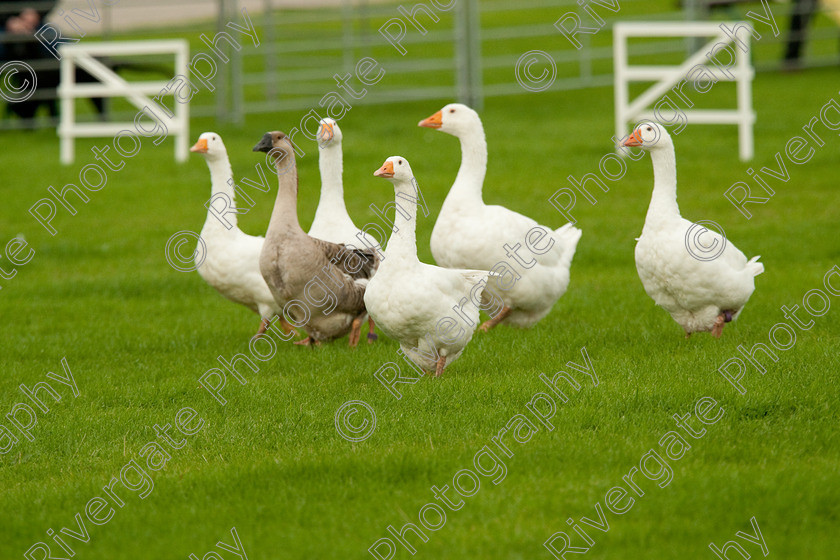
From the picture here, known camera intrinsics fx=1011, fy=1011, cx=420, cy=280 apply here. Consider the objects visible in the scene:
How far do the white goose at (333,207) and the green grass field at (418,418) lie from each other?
0.78 metres

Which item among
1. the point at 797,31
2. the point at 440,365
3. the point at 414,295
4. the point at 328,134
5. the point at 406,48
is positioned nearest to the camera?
the point at 414,295

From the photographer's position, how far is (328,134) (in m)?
7.08

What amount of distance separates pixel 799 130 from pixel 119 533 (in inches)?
492

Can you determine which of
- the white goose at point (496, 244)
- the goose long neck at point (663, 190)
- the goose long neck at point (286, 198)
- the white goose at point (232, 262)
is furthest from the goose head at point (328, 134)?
the goose long neck at point (663, 190)

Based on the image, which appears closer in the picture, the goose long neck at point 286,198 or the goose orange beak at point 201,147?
the goose long neck at point 286,198

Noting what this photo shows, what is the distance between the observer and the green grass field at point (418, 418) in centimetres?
411

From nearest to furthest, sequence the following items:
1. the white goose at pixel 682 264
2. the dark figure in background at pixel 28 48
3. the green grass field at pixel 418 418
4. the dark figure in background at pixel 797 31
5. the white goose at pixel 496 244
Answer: the green grass field at pixel 418 418, the white goose at pixel 682 264, the white goose at pixel 496 244, the dark figure in background at pixel 28 48, the dark figure in background at pixel 797 31

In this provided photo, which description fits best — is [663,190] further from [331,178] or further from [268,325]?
[268,325]

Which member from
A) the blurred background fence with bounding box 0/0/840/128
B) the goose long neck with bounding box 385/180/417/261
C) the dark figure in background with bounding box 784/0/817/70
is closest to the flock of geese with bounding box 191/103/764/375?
the goose long neck with bounding box 385/180/417/261

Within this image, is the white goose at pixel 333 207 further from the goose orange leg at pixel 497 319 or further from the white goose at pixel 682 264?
the white goose at pixel 682 264

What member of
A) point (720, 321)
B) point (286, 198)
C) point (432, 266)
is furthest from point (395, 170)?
point (720, 321)

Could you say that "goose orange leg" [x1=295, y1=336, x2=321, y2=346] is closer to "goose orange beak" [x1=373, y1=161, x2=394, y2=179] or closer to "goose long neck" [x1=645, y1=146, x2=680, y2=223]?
"goose orange beak" [x1=373, y1=161, x2=394, y2=179]

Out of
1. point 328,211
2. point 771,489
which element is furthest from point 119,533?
point 328,211

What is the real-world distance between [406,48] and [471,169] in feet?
61.6
